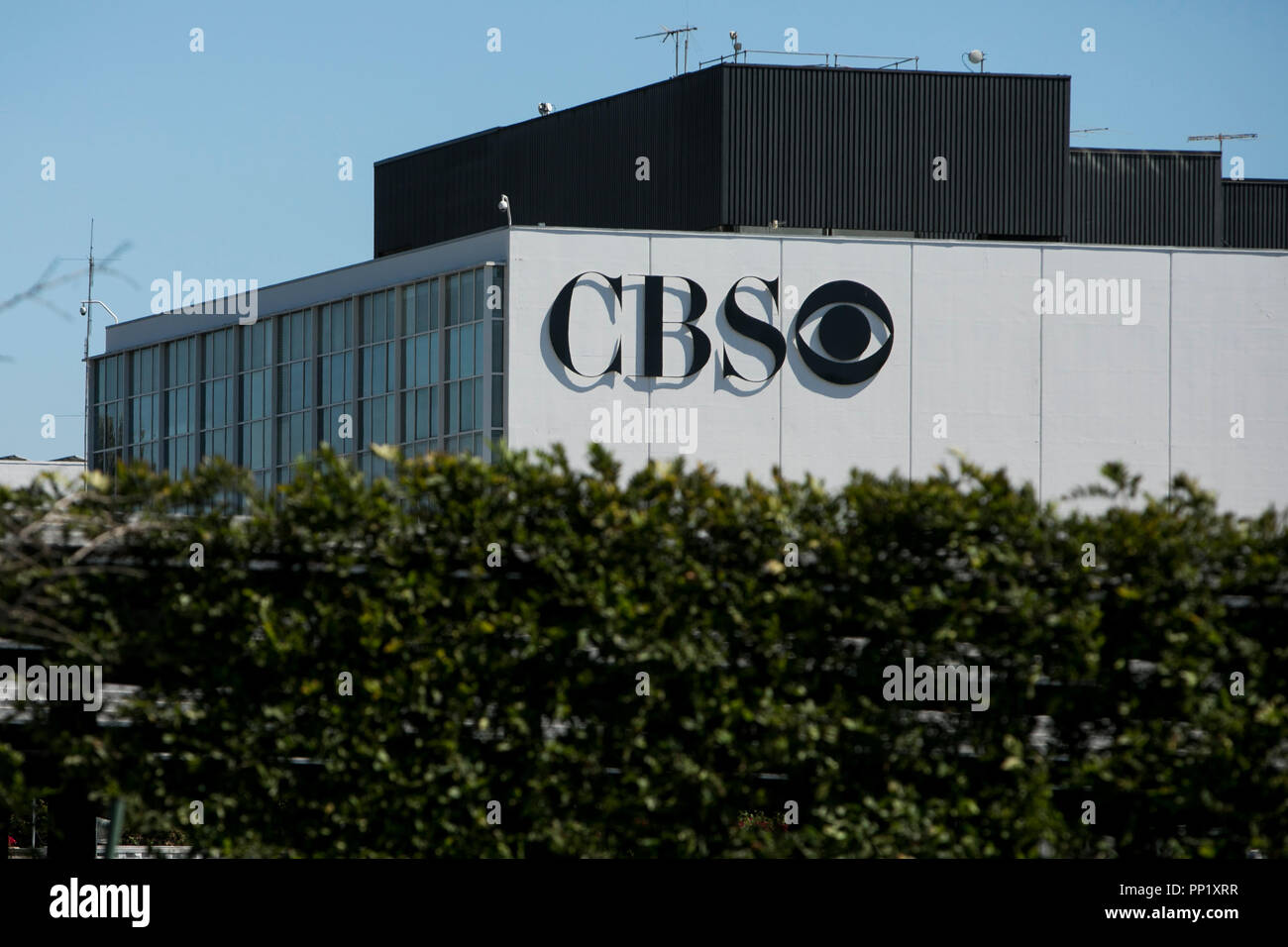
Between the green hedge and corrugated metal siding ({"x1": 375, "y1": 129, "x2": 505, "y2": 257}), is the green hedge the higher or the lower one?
the lower one

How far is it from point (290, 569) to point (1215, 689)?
197 inches

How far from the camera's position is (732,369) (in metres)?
47.4

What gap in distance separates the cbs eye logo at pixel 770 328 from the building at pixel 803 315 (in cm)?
7

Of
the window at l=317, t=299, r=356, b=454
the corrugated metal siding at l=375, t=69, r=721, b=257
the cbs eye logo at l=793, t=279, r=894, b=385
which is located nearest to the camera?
the cbs eye logo at l=793, t=279, r=894, b=385

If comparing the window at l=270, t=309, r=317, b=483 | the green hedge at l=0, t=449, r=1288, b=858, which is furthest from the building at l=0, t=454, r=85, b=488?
the green hedge at l=0, t=449, r=1288, b=858

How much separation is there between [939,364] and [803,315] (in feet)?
14.0

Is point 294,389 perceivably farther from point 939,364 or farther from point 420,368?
point 939,364

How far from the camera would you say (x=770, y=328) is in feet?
156

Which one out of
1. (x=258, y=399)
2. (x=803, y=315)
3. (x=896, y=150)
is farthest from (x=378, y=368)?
(x=896, y=150)

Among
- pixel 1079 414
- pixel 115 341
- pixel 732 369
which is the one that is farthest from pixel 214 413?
pixel 1079 414

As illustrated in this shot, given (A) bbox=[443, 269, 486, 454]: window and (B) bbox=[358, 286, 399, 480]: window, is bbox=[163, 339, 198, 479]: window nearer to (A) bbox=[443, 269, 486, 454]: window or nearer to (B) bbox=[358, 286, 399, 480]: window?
(B) bbox=[358, 286, 399, 480]: window

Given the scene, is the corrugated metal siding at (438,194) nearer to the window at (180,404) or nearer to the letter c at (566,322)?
the window at (180,404)

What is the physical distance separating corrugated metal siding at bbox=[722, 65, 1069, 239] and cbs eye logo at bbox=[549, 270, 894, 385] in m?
4.91

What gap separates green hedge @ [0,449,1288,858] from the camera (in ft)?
28.2
